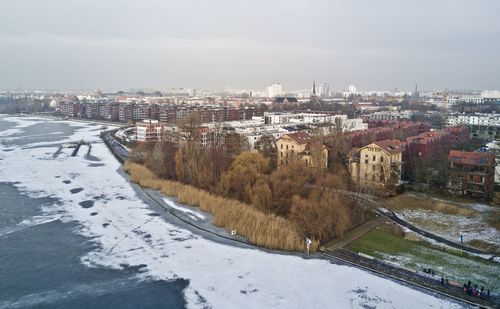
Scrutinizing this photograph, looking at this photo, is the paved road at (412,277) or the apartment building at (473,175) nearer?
the paved road at (412,277)

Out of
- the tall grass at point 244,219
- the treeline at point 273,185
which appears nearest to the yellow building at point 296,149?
the treeline at point 273,185

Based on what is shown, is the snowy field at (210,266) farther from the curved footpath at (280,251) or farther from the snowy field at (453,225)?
the snowy field at (453,225)

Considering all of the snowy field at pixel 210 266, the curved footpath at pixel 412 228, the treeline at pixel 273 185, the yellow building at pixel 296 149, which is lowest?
the snowy field at pixel 210 266

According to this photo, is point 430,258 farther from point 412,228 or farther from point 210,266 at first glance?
point 210,266

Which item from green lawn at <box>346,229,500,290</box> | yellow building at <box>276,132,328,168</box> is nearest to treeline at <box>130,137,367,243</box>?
green lawn at <box>346,229,500,290</box>

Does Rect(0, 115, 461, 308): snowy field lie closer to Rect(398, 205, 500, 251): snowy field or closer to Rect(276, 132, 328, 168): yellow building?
Rect(398, 205, 500, 251): snowy field

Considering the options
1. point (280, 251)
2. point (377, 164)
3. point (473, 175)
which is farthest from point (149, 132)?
point (473, 175)
